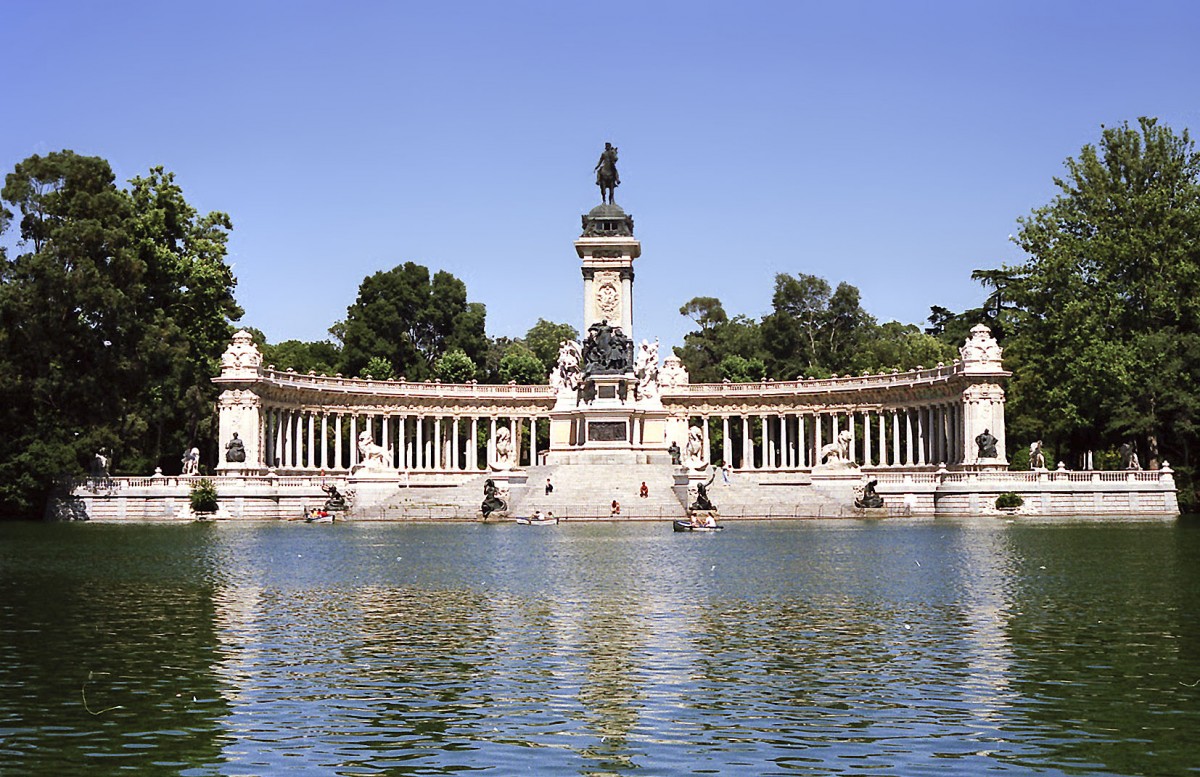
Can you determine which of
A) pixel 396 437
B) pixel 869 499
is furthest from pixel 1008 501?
pixel 396 437

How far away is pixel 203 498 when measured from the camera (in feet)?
233

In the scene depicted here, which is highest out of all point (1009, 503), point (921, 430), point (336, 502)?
point (921, 430)

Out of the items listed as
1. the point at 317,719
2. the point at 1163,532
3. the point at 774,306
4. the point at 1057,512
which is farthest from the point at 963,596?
the point at 774,306

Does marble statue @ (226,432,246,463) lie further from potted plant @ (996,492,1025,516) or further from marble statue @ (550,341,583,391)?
potted plant @ (996,492,1025,516)

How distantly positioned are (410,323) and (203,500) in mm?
57663

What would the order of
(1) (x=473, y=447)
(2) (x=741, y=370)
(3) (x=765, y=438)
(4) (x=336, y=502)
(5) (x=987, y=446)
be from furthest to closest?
(2) (x=741, y=370) → (3) (x=765, y=438) → (1) (x=473, y=447) → (5) (x=987, y=446) → (4) (x=336, y=502)

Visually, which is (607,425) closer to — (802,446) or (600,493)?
(600,493)

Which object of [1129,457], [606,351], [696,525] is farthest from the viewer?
[606,351]

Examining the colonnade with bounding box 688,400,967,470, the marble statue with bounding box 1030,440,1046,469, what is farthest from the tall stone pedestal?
the marble statue with bounding box 1030,440,1046,469

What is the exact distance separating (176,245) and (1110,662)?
7302 cm

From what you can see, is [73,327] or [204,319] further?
[204,319]

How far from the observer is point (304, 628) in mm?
22766

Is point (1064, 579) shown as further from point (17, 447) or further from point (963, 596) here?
point (17, 447)

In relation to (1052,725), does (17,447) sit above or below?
above
